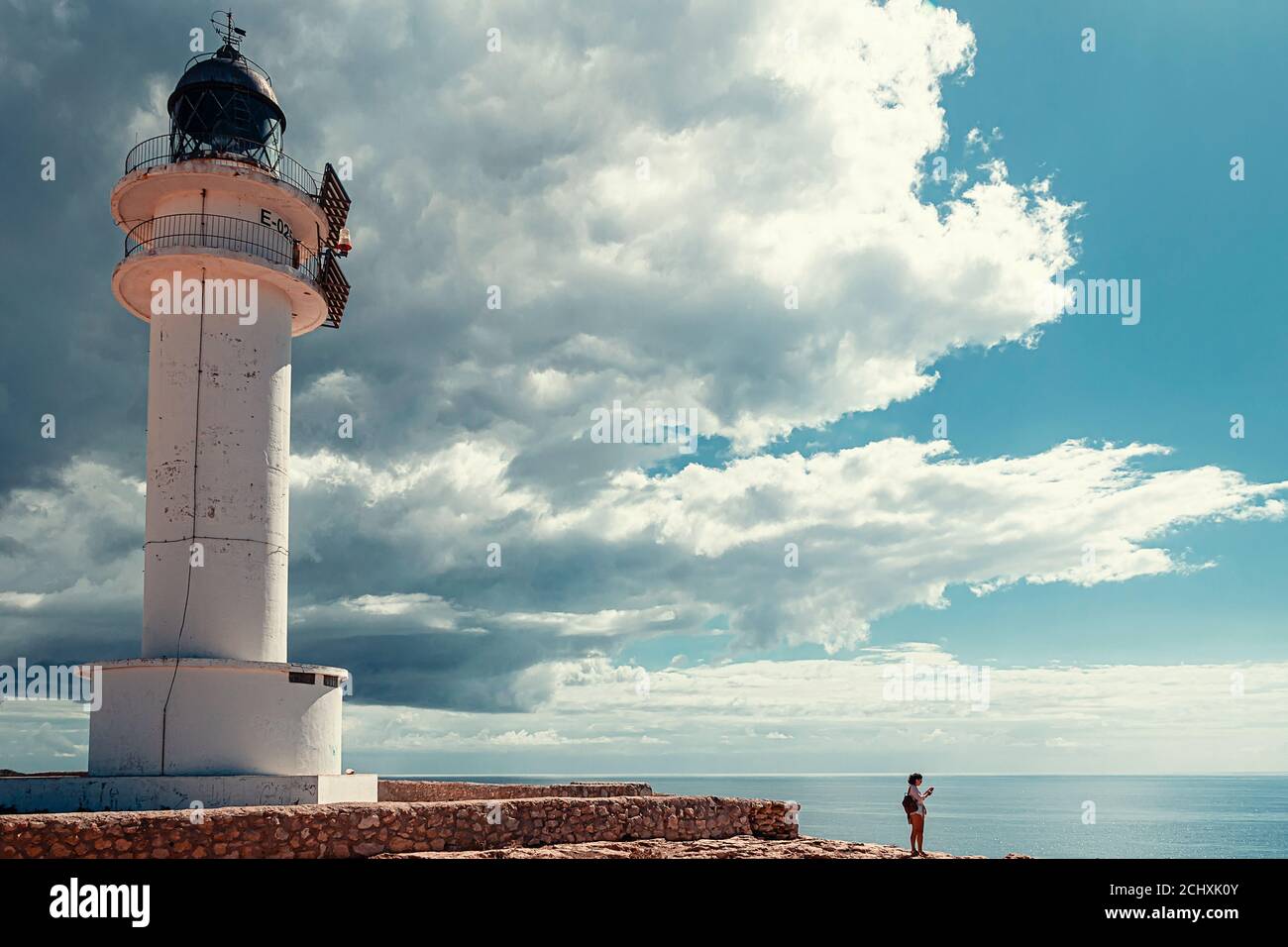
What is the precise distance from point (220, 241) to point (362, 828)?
11.0 m

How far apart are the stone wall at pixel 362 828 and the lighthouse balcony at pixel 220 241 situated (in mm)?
9843

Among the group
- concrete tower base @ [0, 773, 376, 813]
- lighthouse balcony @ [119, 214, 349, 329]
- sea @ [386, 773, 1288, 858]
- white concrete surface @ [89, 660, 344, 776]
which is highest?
lighthouse balcony @ [119, 214, 349, 329]

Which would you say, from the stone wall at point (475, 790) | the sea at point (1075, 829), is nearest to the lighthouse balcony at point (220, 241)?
the stone wall at point (475, 790)

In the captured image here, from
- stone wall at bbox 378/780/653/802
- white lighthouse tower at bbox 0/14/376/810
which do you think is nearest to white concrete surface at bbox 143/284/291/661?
white lighthouse tower at bbox 0/14/376/810

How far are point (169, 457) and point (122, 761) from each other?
4970mm

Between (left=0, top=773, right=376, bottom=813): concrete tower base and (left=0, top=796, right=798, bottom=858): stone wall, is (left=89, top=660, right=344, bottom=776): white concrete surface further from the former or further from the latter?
(left=0, top=796, right=798, bottom=858): stone wall

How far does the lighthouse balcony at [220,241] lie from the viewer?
731 inches

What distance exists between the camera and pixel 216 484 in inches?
715

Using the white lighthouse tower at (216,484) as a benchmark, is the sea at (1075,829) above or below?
below

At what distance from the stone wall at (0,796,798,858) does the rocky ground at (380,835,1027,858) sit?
0.20 meters

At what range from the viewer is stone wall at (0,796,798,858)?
469 inches

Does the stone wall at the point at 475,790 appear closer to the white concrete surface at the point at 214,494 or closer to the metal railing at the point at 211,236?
the white concrete surface at the point at 214,494

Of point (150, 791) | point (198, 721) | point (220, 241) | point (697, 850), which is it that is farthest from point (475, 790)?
point (220, 241)
